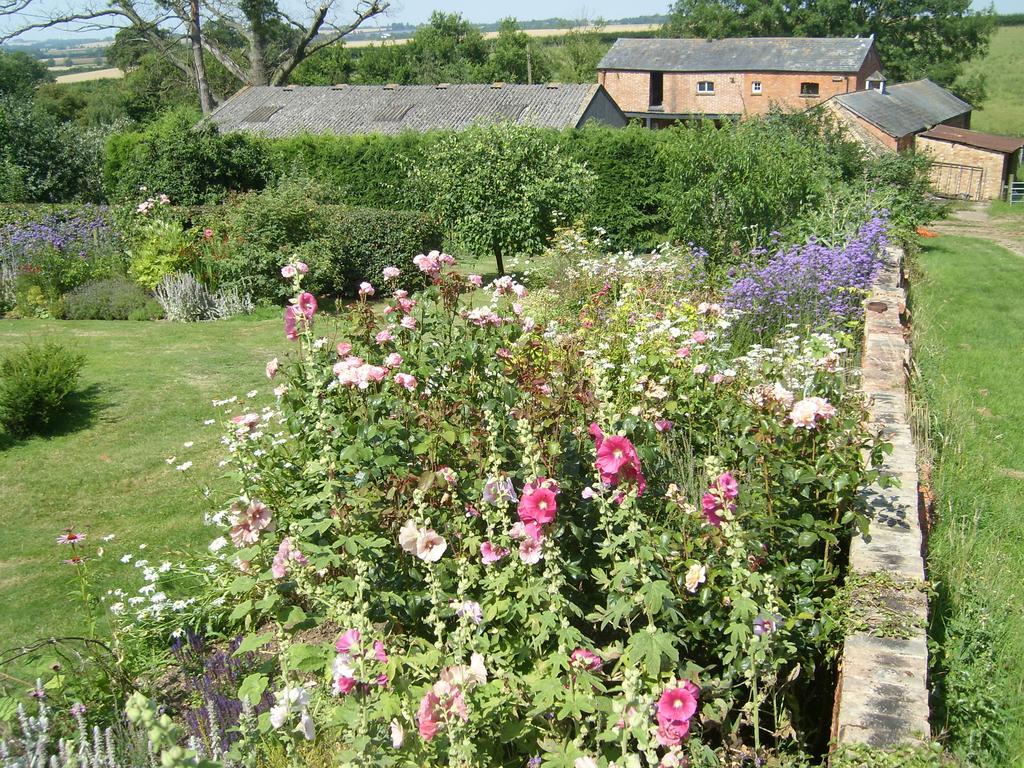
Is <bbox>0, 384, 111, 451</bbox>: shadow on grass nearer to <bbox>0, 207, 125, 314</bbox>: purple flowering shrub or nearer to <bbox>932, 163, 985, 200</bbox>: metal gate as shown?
<bbox>0, 207, 125, 314</bbox>: purple flowering shrub

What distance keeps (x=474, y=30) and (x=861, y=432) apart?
59298 mm

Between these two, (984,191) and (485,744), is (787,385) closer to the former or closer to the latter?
(485,744)

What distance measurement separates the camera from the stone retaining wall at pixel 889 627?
250 cm

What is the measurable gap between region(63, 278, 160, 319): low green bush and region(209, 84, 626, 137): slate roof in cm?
1606

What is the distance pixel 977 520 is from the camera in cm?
434

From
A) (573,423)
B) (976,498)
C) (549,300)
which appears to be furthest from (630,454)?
(549,300)

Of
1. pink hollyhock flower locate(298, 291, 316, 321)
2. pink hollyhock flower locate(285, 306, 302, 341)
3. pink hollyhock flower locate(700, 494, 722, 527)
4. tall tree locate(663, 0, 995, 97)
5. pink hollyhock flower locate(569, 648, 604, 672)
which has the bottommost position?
pink hollyhock flower locate(569, 648, 604, 672)

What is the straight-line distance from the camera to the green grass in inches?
122

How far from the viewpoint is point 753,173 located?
10672 millimetres

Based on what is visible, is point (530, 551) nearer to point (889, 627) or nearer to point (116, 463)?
point (889, 627)

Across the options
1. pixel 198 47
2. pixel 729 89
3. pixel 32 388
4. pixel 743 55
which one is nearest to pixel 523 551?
pixel 32 388

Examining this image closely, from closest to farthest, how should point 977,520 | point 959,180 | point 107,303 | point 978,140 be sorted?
point 977,520
point 107,303
point 978,140
point 959,180

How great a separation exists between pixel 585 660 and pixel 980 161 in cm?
2992

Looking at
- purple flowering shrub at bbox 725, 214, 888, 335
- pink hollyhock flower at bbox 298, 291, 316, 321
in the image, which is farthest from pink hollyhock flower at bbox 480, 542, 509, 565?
purple flowering shrub at bbox 725, 214, 888, 335
